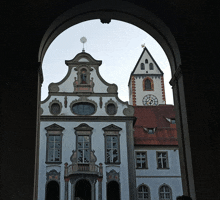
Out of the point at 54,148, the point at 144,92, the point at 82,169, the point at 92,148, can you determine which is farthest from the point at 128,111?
the point at 144,92

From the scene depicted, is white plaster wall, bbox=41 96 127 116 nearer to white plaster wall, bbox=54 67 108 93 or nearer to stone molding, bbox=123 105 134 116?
stone molding, bbox=123 105 134 116

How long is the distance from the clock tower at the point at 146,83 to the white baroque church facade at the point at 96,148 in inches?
639

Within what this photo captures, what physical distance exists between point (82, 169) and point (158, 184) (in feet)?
18.2

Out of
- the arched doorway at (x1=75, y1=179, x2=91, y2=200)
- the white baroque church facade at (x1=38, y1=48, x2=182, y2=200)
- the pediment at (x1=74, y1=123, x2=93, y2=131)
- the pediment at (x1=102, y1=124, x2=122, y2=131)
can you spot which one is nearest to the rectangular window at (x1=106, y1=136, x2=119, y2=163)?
the white baroque church facade at (x1=38, y1=48, x2=182, y2=200)

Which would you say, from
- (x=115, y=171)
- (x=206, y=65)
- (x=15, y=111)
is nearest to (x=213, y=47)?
(x=206, y=65)

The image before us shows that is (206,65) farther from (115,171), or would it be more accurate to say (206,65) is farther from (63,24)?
(115,171)

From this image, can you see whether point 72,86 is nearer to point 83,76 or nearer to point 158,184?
point 83,76

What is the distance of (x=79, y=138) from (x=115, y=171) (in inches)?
129

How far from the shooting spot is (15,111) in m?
5.08

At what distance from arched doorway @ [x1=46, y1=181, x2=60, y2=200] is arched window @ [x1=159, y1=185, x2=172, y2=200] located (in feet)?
23.2

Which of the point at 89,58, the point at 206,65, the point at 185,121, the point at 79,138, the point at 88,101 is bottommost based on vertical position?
the point at 185,121

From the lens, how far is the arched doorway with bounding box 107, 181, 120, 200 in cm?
2186

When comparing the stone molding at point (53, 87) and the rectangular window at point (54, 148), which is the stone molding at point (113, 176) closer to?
the rectangular window at point (54, 148)

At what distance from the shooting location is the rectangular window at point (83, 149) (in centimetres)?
2223
